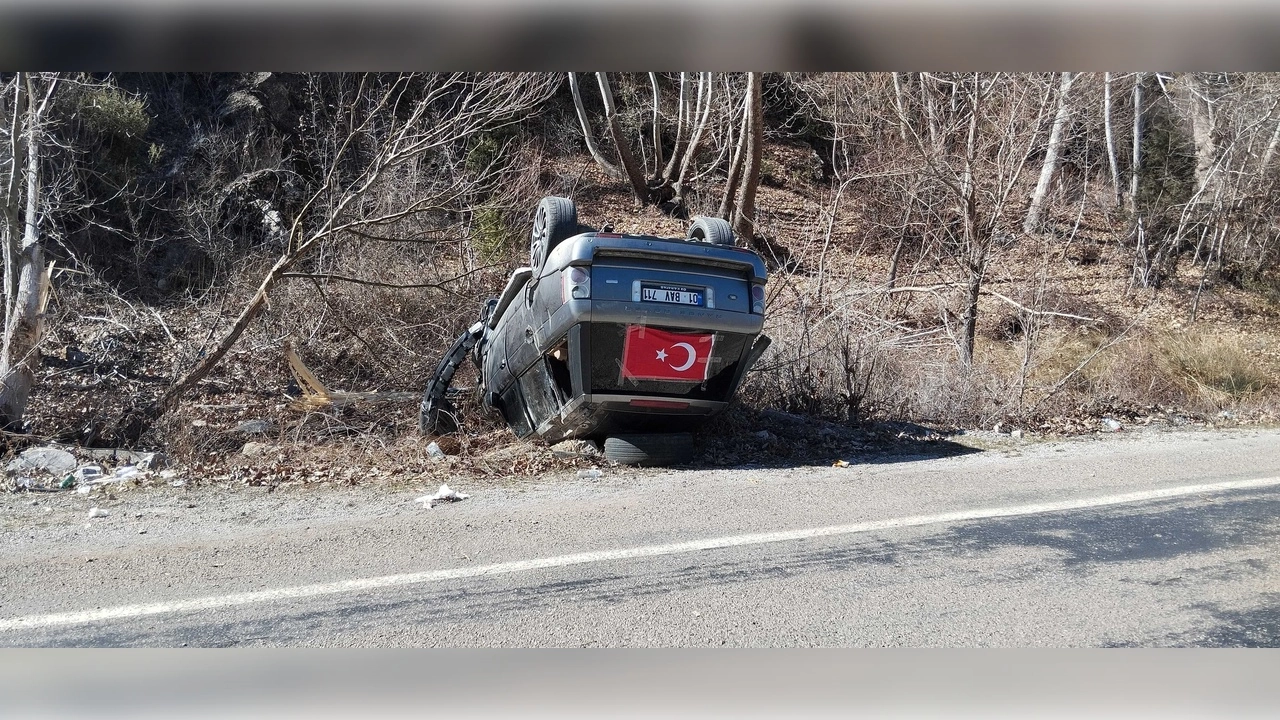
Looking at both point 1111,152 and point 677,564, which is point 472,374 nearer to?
point 677,564

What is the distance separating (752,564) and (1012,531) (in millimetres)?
1644

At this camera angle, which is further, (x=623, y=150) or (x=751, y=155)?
(x=623, y=150)

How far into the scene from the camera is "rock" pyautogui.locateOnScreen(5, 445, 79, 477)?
25.6 ft

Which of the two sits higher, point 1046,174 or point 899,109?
point 899,109

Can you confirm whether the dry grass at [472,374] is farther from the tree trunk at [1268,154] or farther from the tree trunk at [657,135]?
the tree trunk at [657,135]

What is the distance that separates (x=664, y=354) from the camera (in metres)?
6.68

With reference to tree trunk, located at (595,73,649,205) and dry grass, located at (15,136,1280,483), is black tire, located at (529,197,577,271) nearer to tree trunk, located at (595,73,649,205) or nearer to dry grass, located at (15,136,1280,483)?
dry grass, located at (15,136,1280,483)

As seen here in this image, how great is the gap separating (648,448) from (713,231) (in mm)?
1879

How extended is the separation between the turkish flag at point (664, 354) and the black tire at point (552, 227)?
1185mm

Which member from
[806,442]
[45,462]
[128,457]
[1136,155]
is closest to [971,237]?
[806,442]

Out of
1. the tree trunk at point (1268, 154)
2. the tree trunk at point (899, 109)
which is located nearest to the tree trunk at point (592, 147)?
the tree trunk at point (899, 109)

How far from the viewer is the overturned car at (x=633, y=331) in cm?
648

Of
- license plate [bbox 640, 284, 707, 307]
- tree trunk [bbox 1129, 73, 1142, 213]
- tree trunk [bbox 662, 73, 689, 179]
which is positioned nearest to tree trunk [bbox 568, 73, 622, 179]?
tree trunk [bbox 662, 73, 689, 179]
